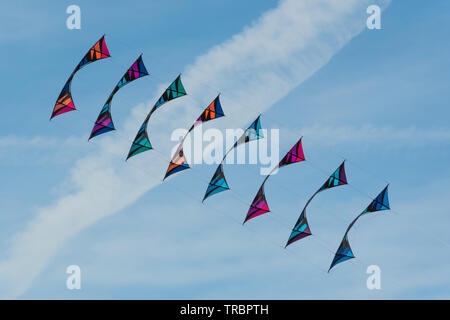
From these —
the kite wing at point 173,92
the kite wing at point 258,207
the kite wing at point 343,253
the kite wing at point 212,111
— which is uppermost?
the kite wing at point 173,92

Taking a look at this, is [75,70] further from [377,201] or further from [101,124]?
[377,201]

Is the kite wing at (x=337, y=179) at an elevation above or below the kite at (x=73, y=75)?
below

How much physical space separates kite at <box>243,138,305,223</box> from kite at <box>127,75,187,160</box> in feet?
27.9

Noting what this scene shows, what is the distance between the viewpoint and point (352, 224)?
157 ft

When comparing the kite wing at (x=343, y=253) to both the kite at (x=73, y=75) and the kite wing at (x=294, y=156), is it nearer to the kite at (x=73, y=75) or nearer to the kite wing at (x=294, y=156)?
the kite wing at (x=294, y=156)

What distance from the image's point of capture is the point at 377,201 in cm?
4856

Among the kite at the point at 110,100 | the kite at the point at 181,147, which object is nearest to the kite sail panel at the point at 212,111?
the kite at the point at 181,147

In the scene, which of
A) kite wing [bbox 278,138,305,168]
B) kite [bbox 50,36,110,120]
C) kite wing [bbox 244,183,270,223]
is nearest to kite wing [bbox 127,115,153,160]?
kite [bbox 50,36,110,120]

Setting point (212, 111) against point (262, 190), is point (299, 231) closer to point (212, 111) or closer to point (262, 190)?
point (262, 190)

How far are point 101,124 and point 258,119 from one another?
38.1 ft

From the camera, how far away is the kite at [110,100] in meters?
50.4

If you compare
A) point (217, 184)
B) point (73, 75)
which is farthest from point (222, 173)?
point (73, 75)
